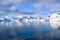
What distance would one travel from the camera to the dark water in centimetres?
194

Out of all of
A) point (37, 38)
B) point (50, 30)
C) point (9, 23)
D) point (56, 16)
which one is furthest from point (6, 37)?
point (56, 16)

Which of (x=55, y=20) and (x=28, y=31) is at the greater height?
(x=55, y=20)

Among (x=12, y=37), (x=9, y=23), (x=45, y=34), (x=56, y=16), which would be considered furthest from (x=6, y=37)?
(x=56, y=16)

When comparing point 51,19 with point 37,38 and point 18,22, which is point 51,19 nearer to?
point 37,38

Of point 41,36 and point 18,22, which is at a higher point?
point 18,22

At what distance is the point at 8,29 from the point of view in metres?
1.95

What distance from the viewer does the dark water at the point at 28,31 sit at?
6.35 feet

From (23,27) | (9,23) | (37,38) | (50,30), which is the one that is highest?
(9,23)

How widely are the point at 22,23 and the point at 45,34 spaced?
0.62 meters

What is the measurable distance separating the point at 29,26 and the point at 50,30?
53 cm

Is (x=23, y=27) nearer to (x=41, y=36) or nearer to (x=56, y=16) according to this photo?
(x=41, y=36)

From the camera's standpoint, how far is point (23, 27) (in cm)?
199

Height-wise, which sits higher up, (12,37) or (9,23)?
(9,23)

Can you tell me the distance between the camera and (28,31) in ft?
6.51
